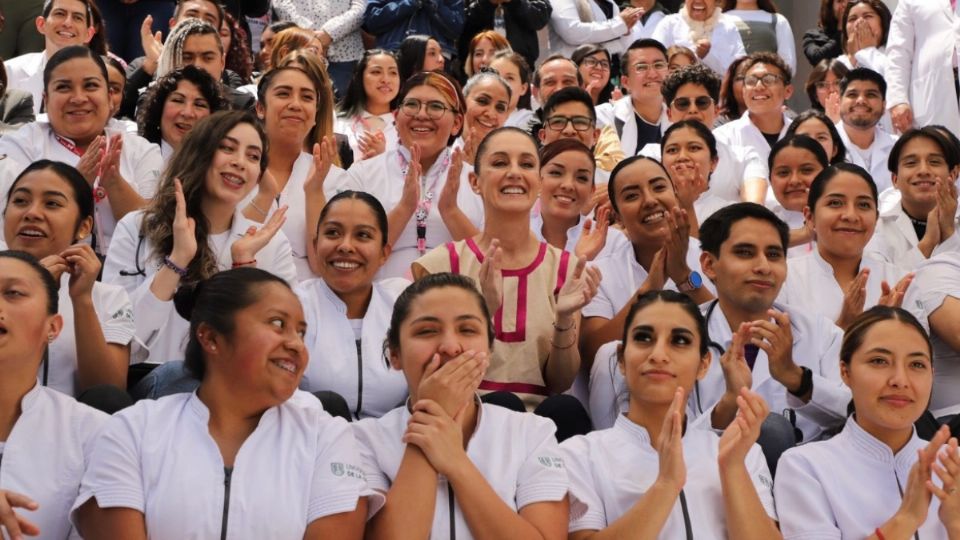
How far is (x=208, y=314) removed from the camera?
328 centimetres

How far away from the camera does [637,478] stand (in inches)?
136

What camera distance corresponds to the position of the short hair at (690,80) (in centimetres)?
687

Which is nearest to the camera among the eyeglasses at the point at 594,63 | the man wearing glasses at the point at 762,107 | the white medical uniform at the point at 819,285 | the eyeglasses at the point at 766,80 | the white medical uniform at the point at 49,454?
the white medical uniform at the point at 49,454

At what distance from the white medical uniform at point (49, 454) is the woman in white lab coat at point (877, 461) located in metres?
1.81

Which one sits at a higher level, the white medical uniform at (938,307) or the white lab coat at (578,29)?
the white lab coat at (578,29)

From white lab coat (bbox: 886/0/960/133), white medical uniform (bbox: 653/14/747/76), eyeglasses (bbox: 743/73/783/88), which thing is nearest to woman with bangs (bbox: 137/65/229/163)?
eyeglasses (bbox: 743/73/783/88)

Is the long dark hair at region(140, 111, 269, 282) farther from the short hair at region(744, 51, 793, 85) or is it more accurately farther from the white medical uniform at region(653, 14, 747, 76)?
the white medical uniform at region(653, 14, 747, 76)

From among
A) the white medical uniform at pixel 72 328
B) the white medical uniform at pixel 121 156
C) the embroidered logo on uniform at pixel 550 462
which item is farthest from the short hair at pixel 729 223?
the white medical uniform at pixel 121 156

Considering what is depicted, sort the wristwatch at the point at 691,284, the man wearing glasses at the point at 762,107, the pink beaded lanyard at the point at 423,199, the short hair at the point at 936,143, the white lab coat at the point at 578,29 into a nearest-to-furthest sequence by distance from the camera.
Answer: the wristwatch at the point at 691,284 → the pink beaded lanyard at the point at 423,199 → the short hair at the point at 936,143 → the man wearing glasses at the point at 762,107 → the white lab coat at the point at 578,29

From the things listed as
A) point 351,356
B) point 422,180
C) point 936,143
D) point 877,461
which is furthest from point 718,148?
point 877,461

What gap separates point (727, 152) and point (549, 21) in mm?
2591

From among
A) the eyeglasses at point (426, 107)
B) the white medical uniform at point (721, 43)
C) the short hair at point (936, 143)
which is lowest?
the short hair at point (936, 143)

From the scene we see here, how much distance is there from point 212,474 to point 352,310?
1213 mm

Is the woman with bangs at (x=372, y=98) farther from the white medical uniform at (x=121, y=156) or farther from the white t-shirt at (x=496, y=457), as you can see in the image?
the white t-shirt at (x=496, y=457)
